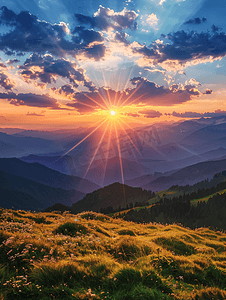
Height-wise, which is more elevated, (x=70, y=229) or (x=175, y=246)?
(x=70, y=229)

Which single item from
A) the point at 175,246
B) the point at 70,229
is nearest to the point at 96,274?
the point at 70,229

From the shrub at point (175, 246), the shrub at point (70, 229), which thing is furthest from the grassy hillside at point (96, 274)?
the shrub at point (175, 246)

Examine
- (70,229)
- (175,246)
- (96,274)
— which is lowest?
(175,246)

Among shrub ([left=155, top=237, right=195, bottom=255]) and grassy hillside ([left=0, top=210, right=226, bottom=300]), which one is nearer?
grassy hillside ([left=0, top=210, right=226, bottom=300])

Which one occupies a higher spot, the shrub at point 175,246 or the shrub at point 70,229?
the shrub at point 70,229

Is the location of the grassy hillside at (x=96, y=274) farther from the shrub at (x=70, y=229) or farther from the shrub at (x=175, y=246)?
the shrub at (x=175, y=246)

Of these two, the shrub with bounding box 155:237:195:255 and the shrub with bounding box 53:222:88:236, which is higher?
the shrub with bounding box 53:222:88:236

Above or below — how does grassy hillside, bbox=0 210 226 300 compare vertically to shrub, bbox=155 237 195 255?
above

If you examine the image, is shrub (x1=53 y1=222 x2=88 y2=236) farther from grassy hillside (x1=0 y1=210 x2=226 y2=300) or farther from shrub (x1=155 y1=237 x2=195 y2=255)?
shrub (x1=155 y1=237 x2=195 y2=255)

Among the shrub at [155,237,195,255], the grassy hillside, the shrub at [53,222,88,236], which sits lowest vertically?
the shrub at [155,237,195,255]

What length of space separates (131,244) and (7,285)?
5.48m

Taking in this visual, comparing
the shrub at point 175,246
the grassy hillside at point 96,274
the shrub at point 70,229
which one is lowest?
the shrub at point 175,246

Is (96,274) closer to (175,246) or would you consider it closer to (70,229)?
(70,229)

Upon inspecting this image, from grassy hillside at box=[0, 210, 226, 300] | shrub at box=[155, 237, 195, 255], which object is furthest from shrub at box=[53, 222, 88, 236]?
shrub at box=[155, 237, 195, 255]
